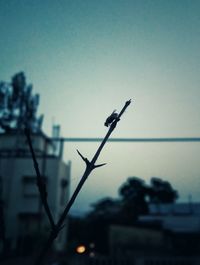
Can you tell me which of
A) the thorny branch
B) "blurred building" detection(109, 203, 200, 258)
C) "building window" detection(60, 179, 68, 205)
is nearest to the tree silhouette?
"blurred building" detection(109, 203, 200, 258)

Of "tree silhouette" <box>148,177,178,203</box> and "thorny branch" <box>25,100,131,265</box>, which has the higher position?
"thorny branch" <box>25,100,131,265</box>

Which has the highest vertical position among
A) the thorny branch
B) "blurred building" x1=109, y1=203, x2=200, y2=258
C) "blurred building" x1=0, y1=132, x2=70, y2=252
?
the thorny branch

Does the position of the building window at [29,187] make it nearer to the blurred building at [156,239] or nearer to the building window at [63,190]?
the building window at [63,190]

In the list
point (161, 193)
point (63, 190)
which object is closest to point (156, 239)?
point (63, 190)

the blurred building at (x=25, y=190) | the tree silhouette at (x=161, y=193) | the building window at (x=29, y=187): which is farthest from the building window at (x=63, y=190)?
the tree silhouette at (x=161, y=193)

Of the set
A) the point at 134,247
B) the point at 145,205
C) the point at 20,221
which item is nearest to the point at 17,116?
the point at 20,221

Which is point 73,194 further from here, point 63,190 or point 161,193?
point 161,193

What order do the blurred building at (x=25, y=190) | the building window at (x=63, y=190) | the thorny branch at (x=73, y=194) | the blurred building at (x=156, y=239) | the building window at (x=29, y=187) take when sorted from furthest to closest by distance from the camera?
the building window at (x=63, y=190), the blurred building at (x=156, y=239), the building window at (x=29, y=187), the blurred building at (x=25, y=190), the thorny branch at (x=73, y=194)

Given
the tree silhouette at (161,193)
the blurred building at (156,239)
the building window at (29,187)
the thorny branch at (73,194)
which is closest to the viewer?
the thorny branch at (73,194)

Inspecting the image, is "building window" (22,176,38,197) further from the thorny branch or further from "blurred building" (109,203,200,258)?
the thorny branch

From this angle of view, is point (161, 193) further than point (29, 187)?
Yes

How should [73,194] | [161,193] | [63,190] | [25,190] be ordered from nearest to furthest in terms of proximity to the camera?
[73,194], [25,190], [63,190], [161,193]

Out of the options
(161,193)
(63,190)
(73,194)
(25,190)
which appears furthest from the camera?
(161,193)
